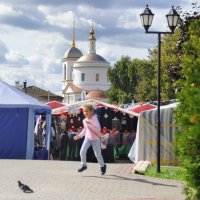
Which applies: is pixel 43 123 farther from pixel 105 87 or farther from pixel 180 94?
pixel 105 87

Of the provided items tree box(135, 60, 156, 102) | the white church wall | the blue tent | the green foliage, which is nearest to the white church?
the white church wall

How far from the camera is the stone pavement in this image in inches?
421

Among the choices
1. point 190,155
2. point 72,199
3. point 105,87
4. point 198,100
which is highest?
point 105,87

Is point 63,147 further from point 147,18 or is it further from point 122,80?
point 122,80

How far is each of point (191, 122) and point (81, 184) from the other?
180 inches

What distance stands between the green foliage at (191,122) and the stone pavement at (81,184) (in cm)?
221

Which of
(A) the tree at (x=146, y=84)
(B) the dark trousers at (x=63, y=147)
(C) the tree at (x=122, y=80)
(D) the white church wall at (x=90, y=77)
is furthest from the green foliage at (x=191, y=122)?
(D) the white church wall at (x=90, y=77)

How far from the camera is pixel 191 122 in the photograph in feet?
27.4

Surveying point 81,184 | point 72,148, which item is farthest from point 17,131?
point 81,184

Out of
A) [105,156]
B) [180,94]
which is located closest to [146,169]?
[105,156]

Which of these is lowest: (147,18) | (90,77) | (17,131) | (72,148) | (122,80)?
(72,148)

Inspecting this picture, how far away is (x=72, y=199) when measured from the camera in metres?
10.2

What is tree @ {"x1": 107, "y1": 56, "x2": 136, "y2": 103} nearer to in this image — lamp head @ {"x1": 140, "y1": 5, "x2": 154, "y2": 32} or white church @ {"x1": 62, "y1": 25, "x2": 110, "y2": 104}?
white church @ {"x1": 62, "y1": 25, "x2": 110, "y2": 104}

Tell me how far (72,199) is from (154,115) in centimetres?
1000
